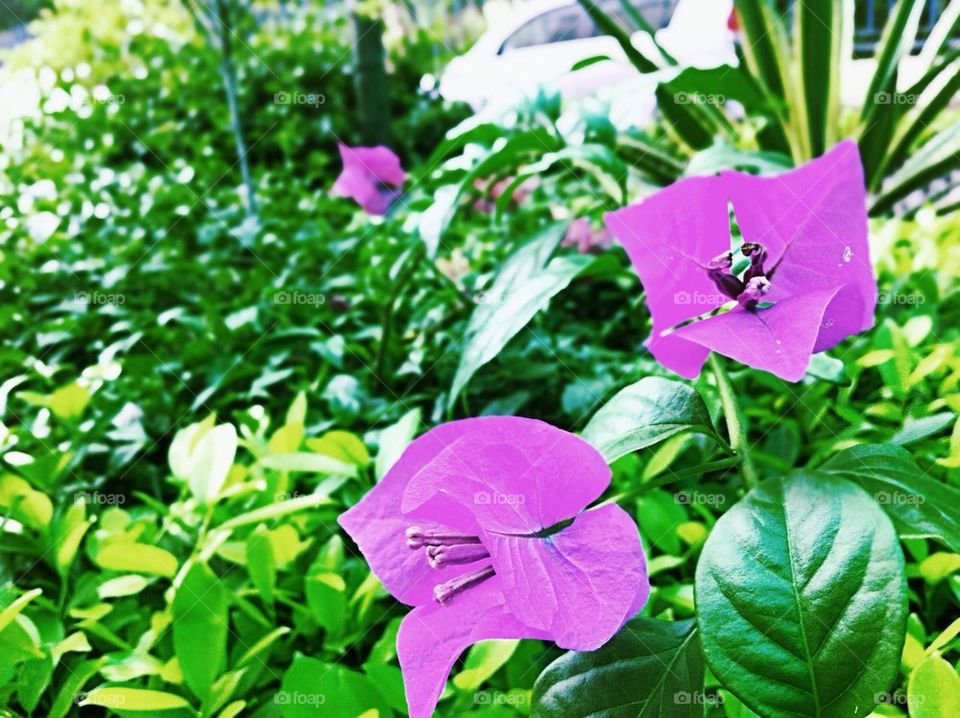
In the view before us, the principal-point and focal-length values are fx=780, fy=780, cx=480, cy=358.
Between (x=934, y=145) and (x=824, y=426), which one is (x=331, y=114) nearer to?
(x=934, y=145)

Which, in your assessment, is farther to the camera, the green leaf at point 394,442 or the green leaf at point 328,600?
the green leaf at point 394,442

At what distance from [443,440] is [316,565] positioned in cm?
26

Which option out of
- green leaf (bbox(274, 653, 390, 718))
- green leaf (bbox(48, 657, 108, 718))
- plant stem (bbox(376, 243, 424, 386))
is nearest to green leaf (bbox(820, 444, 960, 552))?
green leaf (bbox(274, 653, 390, 718))

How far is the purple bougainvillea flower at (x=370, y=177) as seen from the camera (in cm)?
161

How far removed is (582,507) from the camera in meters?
0.52

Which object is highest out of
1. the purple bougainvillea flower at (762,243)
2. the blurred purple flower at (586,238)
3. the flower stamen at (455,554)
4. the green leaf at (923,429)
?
the purple bougainvillea flower at (762,243)

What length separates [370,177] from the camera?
1621 mm

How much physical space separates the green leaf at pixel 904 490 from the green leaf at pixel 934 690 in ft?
0.24

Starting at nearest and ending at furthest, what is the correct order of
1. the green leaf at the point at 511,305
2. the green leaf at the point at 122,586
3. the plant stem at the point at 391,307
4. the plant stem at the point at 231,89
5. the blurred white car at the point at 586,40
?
the green leaf at the point at 122,586, the green leaf at the point at 511,305, the plant stem at the point at 391,307, the plant stem at the point at 231,89, the blurred white car at the point at 586,40

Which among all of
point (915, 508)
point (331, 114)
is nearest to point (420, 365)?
point (915, 508)

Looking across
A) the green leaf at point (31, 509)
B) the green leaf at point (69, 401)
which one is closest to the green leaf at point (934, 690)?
the green leaf at point (31, 509)

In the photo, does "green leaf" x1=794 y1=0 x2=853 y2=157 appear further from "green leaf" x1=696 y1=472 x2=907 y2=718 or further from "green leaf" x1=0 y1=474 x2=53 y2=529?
"green leaf" x1=0 y1=474 x2=53 y2=529

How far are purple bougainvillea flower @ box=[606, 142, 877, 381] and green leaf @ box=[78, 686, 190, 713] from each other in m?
0.45

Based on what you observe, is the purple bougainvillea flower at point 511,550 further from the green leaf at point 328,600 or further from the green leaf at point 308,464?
the green leaf at point 308,464
